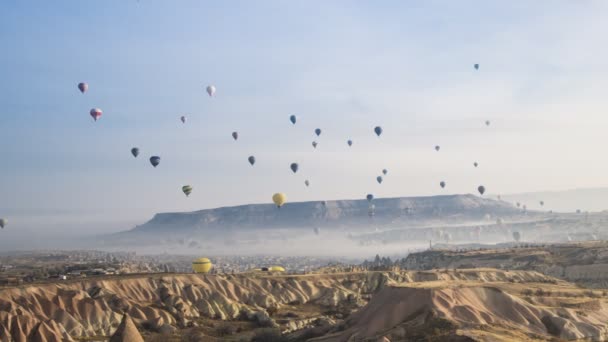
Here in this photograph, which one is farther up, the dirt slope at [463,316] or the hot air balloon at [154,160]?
the hot air balloon at [154,160]

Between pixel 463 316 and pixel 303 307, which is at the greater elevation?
pixel 463 316

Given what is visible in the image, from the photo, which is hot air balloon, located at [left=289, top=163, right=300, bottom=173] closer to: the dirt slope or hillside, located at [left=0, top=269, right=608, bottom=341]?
hillside, located at [left=0, top=269, right=608, bottom=341]

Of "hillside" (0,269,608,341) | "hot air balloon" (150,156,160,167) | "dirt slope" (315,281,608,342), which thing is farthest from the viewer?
"hot air balloon" (150,156,160,167)

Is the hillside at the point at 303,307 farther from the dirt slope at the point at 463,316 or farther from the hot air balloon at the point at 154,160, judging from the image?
the hot air balloon at the point at 154,160

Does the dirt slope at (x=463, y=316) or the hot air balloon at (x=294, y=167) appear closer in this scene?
the dirt slope at (x=463, y=316)

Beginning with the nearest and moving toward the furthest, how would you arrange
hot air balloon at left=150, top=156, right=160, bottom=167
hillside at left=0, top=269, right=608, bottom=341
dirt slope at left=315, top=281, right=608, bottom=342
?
1. dirt slope at left=315, top=281, right=608, bottom=342
2. hillside at left=0, top=269, right=608, bottom=341
3. hot air balloon at left=150, top=156, right=160, bottom=167

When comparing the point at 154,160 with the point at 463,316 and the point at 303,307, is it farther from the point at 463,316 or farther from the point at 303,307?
the point at 463,316

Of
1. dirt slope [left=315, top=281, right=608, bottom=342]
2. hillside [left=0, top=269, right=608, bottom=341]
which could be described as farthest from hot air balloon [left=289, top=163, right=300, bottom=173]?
dirt slope [left=315, top=281, right=608, bottom=342]

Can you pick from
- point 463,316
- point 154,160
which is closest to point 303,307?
point 154,160

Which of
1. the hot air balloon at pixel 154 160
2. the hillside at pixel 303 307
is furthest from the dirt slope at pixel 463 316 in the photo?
the hot air balloon at pixel 154 160

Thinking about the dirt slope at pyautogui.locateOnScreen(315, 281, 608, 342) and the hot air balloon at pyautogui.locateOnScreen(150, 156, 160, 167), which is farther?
the hot air balloon at pyautogui.locateOnScreen(150, 156, 160, 167)

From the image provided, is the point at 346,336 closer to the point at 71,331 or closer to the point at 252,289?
the point at 71,331
